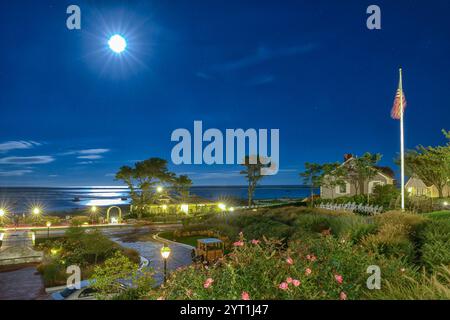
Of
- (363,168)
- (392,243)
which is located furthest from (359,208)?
(392,243)

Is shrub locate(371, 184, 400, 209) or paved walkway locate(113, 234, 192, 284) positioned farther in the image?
shrub locate(371, 184, 400, 209)

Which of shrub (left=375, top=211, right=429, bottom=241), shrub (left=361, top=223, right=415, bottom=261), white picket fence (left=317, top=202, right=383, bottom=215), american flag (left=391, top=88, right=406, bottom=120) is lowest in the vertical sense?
white picket fence (left=317, top=202, right=383, bottom=215)

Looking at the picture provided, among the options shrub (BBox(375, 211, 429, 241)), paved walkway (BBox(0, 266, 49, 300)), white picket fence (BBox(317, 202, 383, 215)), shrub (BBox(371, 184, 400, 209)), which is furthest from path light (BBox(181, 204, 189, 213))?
shrub (BBox(375, 211, 429, 241))

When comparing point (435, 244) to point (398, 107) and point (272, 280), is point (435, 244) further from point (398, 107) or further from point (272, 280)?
point (398, 107)

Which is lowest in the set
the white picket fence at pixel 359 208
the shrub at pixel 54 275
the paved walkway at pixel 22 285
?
the paved walkway at pixel 22 285

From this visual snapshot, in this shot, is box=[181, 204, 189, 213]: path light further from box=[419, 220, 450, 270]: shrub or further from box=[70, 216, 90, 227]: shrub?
box=[419, 220, 450, 270]: shrub

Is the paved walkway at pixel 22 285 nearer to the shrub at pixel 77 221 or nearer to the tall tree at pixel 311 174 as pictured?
the shrub at pixel 77 221

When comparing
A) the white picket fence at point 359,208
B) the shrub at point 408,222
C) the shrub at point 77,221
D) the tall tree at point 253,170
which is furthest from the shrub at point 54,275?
the tall tree at point 253,170

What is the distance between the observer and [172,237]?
26922mm

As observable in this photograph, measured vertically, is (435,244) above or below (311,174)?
below

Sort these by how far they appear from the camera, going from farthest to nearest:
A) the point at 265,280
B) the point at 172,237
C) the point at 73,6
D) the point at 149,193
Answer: the point at 149,193 < the point at 172,237 < the point at 73,6 < the point at 265,280
